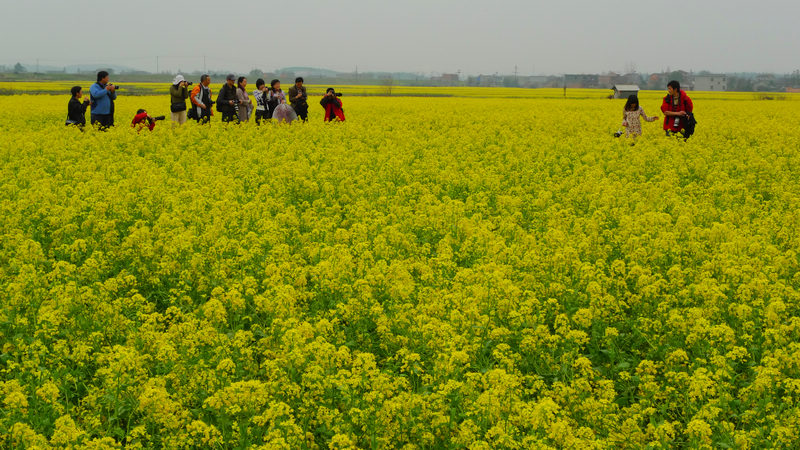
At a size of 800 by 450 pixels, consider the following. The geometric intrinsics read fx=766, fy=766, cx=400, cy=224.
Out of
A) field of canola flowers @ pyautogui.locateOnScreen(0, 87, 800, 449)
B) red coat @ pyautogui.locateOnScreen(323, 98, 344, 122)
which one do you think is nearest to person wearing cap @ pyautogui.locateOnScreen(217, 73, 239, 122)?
red coat @ pyautogui.locateOnScreen(323, 98, 344, 122)

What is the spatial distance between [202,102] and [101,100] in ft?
10.0

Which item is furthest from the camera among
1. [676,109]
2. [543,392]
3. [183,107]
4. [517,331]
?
[183,107]

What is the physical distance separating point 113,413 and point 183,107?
1849 cm

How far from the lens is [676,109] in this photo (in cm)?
1981

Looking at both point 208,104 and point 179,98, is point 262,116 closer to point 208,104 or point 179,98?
point 208,104

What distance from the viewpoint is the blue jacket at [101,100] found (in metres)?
20.9

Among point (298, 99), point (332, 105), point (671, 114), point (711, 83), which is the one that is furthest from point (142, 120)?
point (711, 83)

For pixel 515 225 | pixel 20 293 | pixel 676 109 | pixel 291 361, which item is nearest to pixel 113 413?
pixel 291 361

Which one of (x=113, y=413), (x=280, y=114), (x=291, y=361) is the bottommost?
(x=113, y=413)

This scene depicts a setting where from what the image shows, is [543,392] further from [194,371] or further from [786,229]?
[786,229]

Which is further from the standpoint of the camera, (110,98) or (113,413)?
(110,98)

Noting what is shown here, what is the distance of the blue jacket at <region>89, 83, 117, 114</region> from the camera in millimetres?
20875

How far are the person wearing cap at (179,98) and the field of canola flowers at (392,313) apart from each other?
730cm

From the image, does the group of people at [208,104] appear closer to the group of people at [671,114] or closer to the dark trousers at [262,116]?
the dark trousers at [262,116]
